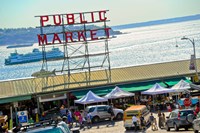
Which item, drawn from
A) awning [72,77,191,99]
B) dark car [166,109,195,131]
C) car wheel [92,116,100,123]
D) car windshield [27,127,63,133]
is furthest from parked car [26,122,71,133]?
awning [72,77,191,99]

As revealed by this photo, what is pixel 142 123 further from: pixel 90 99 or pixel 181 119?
pixel 90 99

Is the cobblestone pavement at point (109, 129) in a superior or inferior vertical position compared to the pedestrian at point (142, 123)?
inferior

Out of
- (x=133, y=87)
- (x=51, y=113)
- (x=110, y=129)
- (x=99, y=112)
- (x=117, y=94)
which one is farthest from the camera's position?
(x=133, y=87)

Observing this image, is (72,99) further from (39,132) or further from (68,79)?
(39,132)

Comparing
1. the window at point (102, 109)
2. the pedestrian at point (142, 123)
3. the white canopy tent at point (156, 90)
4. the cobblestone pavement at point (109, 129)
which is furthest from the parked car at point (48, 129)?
the white canopy tent at point (156, 90)

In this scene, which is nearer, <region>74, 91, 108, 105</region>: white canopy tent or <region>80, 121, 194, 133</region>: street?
<region>80, 121, 194, 133</region>: street

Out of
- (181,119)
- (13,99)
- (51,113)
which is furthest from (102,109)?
(181,119)

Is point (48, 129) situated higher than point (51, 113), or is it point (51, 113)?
point (48, 129)

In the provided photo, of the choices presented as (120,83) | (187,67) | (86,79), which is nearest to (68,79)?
(86,79)

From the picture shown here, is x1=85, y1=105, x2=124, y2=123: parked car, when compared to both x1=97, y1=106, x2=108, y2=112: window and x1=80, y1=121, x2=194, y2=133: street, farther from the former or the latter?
x1=80, y1=121, x2=194, y2=133: street

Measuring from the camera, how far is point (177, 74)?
45.4m

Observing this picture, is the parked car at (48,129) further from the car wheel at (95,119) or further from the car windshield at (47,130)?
the car wheel at (95,119)

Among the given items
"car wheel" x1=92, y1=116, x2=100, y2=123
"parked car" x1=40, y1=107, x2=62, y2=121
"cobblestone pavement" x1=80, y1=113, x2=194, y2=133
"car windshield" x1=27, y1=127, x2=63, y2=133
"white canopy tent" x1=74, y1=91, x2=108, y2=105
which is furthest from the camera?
"parked car" x1=40, y1=107, x2=62, y2=121

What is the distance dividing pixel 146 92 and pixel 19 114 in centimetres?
1099
